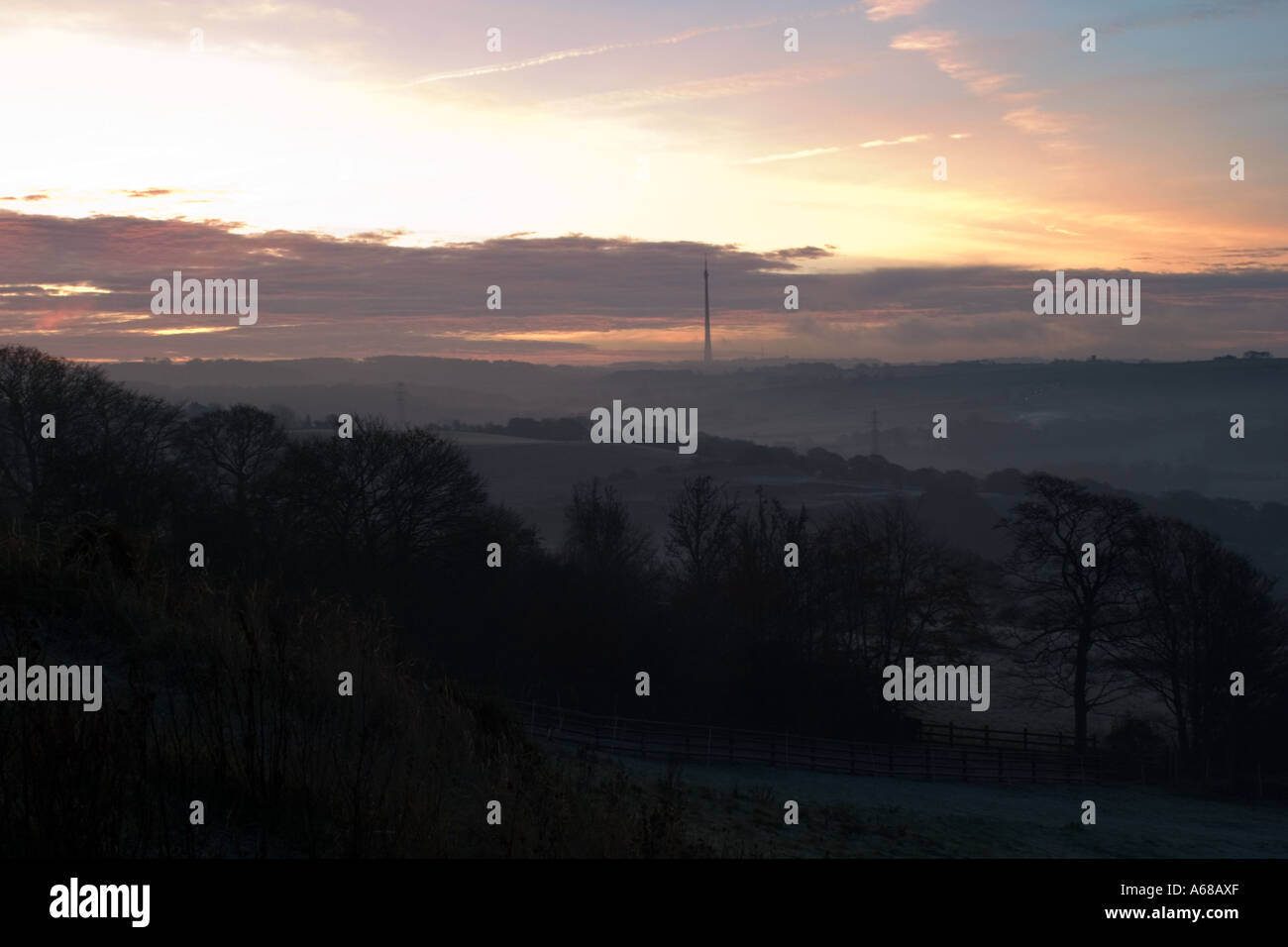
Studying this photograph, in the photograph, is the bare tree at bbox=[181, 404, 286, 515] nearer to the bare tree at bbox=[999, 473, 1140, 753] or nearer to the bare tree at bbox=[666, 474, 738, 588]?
the bare tree at bbox=[666, 474, 738, 588]

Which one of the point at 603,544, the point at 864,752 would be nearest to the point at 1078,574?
the point at 864,752

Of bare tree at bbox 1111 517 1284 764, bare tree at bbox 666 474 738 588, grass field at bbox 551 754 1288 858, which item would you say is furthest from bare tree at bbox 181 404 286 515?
bare tree at bbox 1111 517 1284 764

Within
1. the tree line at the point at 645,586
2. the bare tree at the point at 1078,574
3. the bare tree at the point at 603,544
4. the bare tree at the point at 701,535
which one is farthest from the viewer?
the bare tree at the point at 701,535

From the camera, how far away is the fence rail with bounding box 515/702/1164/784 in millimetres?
32500

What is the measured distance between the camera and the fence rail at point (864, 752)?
32.5 meters

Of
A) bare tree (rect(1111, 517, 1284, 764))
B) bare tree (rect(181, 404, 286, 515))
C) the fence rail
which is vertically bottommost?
the fence rail

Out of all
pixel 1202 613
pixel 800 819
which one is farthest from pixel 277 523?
pixel 1202 613

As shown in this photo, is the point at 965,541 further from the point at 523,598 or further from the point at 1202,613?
the point at 523,598

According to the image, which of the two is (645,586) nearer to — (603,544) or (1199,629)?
(603,544)

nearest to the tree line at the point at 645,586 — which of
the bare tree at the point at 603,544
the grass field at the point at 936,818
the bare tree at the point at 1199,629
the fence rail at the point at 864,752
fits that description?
the bare tree at the point at 1199,629

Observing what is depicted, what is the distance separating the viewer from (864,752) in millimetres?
36625

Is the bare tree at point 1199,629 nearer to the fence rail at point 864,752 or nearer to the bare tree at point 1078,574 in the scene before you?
the bare tree at point 1078,574

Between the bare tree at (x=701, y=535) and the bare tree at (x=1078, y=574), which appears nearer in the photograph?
the bare tree at (x=1078, y=574)
